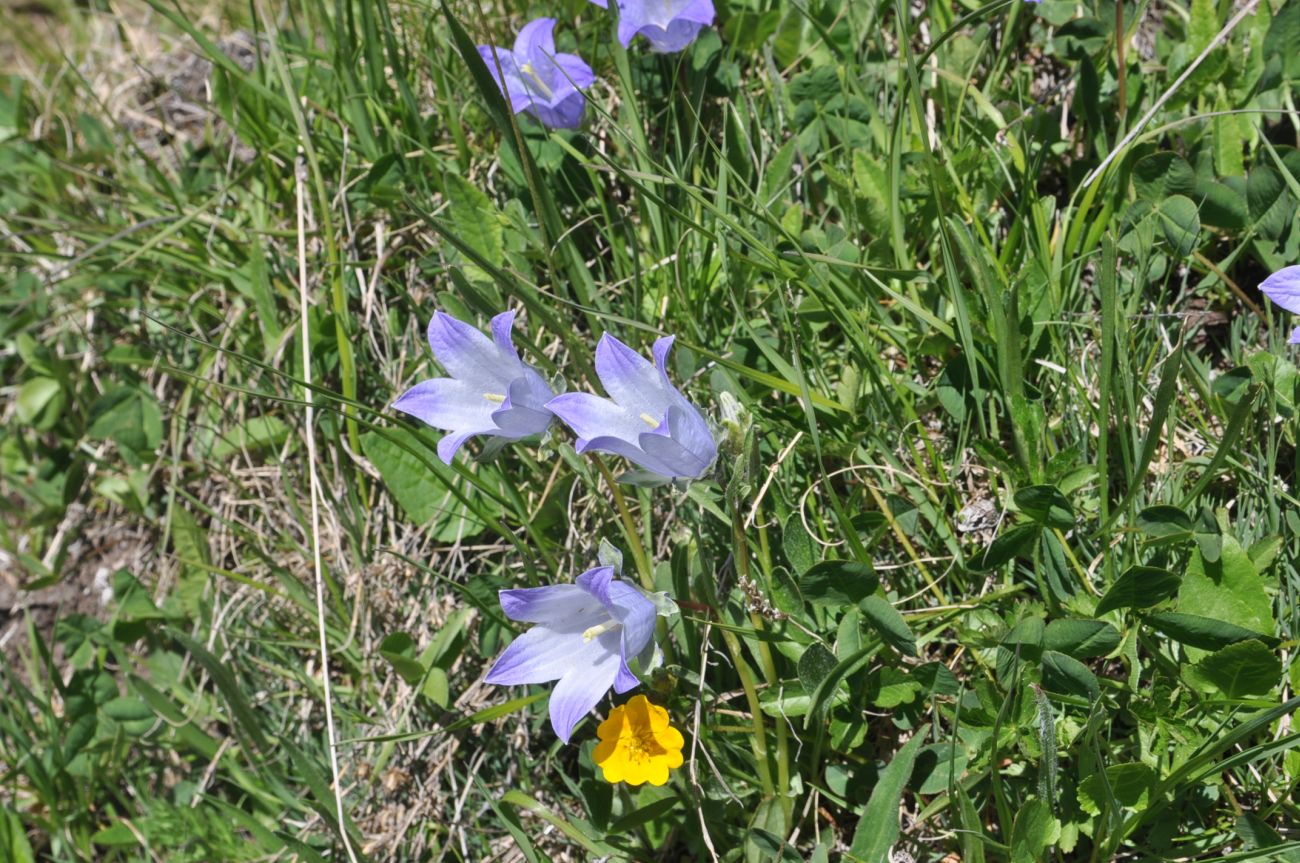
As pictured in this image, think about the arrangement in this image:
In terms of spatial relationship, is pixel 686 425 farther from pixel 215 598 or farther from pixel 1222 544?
pixel 215 598

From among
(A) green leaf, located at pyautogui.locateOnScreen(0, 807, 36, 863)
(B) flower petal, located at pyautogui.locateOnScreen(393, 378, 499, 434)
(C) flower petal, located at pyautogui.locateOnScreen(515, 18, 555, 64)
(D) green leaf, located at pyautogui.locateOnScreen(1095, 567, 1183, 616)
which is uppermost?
(C) flower petal, located at pyautogui.locateOnScreen(515, 18, 555, 64)

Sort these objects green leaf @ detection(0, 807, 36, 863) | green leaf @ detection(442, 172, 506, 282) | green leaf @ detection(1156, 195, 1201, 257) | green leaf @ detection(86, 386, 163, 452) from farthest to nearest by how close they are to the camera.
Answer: green leaf @ detection(86, 386, 163, 452) → green leaf @ detection(0, 807, 36, 863) → green leaf @ detection(442, 172, 506, 282) → green leaf @ detection(1156, 195, 1201, 257)

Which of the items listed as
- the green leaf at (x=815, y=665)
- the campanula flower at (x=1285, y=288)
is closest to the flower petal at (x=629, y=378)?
the green leaf at (x=815, y=665)

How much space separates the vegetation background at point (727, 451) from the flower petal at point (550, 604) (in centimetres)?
21

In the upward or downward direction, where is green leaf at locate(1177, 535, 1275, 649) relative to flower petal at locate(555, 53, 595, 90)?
downward

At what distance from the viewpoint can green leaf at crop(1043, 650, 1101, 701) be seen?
179 cm

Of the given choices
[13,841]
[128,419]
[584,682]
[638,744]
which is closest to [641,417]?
[584,682]

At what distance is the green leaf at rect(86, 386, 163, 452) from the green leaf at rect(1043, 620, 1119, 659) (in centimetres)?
257

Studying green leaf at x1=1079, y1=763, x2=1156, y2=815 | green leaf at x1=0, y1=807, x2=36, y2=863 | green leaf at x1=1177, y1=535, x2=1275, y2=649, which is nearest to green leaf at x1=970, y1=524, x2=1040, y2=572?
green leaf at x1=1177, y1=535, x2=1275, y2=649

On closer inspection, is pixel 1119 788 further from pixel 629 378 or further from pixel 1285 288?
pixel 629 378

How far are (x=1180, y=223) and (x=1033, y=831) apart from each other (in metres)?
1.23

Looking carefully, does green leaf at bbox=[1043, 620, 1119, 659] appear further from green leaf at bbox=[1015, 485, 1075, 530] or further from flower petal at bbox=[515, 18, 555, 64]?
flower petal at bbox=[515, 18, 555, 64]

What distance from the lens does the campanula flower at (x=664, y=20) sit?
2.46 meters

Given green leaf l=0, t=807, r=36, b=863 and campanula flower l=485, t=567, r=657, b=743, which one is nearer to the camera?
campanula flower l=485, t=567, r=657, b=743
